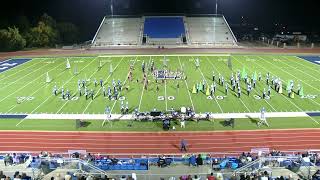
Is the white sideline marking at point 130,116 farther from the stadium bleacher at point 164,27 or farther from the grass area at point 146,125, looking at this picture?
the stadium bleacher at point 164,27

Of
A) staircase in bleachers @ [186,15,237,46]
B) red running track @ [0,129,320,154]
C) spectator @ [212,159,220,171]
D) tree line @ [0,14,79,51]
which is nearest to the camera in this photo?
spectator @ [212,159,220,171]

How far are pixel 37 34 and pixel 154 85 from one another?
32131mm

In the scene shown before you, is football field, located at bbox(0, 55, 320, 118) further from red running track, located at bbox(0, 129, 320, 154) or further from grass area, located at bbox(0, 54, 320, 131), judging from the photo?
red running track, located at bbox(0, 129, 320, 154)

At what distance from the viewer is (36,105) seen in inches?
1125

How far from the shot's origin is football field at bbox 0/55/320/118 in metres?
27.7

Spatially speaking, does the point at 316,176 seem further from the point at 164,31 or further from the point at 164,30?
the point at 164,30

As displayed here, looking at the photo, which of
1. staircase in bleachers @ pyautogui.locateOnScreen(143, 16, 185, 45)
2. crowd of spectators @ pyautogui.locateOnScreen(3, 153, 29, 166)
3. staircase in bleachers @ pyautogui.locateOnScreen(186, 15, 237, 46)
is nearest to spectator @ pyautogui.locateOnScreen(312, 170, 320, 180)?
crowd of spectators @ pyautogui.locateOnScreen(3, 153, 29, 166)

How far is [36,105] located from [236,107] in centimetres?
1361

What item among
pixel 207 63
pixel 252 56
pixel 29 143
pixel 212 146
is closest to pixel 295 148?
pixel 212 146

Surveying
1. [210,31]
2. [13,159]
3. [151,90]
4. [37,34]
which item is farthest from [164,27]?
[13,159]

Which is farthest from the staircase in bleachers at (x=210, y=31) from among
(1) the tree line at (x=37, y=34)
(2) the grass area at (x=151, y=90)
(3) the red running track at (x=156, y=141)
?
(3) the red running track at (x=156, y=141)

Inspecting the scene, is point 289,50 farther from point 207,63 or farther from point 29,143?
point 29,143

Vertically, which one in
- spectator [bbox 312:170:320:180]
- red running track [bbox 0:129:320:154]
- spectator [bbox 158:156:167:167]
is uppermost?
spectator [bbox 312:170:320:180]

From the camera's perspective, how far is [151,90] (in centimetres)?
3203
